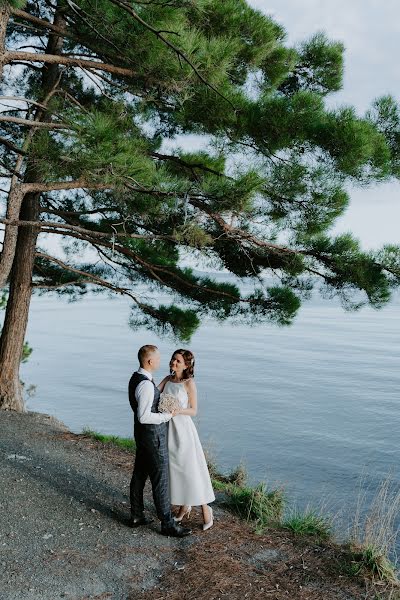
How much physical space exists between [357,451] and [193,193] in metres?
9.48

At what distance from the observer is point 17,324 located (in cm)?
877

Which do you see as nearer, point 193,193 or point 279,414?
point 193,193

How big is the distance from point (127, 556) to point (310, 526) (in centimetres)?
173

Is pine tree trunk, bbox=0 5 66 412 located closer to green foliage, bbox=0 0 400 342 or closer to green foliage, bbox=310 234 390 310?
green foliage, bbox=0 0 400 342

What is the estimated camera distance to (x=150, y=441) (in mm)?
4496

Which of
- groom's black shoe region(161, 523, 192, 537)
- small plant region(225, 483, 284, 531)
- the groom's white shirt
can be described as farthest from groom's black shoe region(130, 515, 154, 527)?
small plant region(225, 483, 284, 531)

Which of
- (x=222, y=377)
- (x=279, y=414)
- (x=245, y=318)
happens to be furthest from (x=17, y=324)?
(x=222, y=377)

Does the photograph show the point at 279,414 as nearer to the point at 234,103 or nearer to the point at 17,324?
the point at 17,324

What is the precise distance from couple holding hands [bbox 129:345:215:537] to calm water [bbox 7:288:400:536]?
1.64 m

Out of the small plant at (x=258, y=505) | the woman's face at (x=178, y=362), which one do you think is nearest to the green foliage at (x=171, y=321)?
the small plant at (x=258, y=505)

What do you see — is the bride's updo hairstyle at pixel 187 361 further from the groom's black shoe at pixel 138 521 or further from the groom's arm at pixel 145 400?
the groom's black shoe at pixel 138 521

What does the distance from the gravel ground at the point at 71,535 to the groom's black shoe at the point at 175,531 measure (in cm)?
5

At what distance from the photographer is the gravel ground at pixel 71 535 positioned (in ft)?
12.9

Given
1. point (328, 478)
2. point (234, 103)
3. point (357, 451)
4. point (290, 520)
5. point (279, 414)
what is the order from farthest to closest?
1. point (279, 414)
2. point (357, 451)
3. point (328, 478)
4. point (234, 103)
5. point (290, 520)
